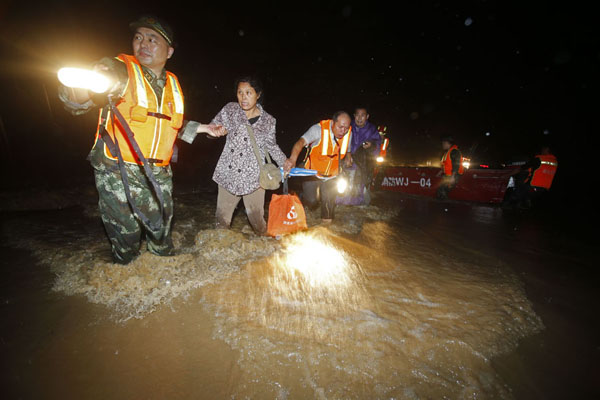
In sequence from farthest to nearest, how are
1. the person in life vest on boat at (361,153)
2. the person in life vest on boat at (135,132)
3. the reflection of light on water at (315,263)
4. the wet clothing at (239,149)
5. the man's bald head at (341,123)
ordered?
1. the person in life vest on boat at (361,153)
2. the man's bald head at (341,123)
3. the wet clothing at (239,149)
4. the reflection of light on water at (315,263)
5. the person in life vest on boat at (135,132)

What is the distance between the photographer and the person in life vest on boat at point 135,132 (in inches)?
73.9

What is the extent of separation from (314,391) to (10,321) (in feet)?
7.27

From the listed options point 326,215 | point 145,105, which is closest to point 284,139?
point 326,215

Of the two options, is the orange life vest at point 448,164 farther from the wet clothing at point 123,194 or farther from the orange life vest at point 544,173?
the wet clothing at point 123,194

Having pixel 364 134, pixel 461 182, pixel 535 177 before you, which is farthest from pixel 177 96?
pixel 535 177

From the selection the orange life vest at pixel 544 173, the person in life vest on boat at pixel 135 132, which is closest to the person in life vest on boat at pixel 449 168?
the orange life vest at pixel 544 173

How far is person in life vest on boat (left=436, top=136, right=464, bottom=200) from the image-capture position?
7.96 metres

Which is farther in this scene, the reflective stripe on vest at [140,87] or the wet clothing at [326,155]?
the wet clothing at [326,155]

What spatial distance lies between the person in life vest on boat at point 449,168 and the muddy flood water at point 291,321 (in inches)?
192

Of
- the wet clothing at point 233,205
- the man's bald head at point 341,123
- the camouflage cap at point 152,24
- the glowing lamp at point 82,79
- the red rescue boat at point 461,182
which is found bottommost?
the wet clothing at point 233,205

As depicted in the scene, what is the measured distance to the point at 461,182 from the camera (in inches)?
336

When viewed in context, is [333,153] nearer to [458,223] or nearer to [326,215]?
[326,215]

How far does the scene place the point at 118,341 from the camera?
5.33 feet

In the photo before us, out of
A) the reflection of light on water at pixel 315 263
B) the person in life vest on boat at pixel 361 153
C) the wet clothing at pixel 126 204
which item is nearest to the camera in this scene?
the wet clothing at pixel 126 204
